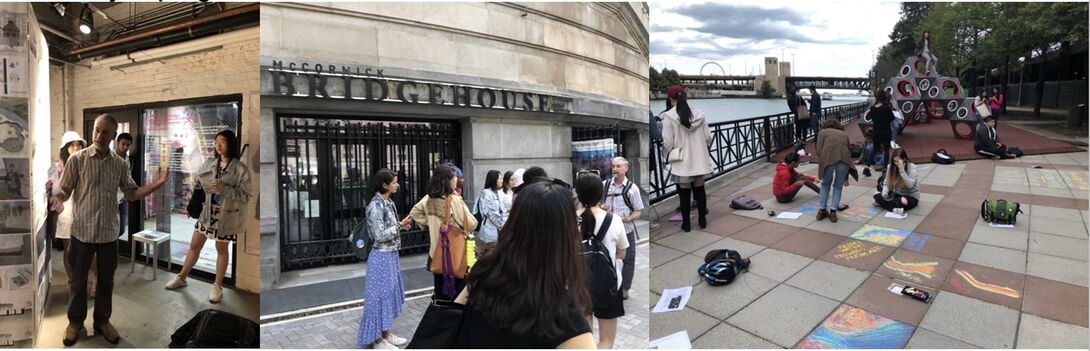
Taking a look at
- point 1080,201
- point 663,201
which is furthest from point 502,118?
point 1080,201

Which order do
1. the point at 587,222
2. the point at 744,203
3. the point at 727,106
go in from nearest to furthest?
the point at 587,222 < the point at 727,106 < the point at 744,203

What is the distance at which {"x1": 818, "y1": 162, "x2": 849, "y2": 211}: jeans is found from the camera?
12.8 ft

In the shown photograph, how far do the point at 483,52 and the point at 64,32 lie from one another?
4.56ft

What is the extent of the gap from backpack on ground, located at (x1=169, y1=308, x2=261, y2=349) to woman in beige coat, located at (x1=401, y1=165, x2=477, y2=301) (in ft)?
2.17

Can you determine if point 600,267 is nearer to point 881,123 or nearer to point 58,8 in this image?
point 58,8

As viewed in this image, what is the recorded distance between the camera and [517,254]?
140cm

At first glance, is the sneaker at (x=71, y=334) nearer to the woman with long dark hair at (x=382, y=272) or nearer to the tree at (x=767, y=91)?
the woman with long dark hair at (x=382, y=272)

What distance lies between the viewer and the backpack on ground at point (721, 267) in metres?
2.58

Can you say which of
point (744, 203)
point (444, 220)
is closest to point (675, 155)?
point (744, 203)

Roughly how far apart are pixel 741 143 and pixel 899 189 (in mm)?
1248

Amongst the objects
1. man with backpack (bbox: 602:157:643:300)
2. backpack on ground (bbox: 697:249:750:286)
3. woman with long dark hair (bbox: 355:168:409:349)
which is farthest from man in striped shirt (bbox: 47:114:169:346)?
backpack on ground (bbox: 697:249:750:286)

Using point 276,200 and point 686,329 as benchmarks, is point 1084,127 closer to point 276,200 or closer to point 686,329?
point 686,329

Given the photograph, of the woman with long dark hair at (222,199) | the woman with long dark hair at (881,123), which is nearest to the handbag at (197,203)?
the woman with long dark hair at (222,199)

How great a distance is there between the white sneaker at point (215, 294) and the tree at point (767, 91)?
296 cm
